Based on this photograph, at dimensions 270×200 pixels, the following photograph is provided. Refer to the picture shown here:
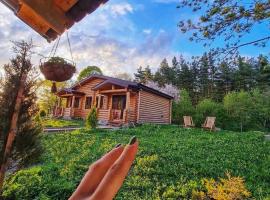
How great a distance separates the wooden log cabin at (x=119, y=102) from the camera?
2020 cm

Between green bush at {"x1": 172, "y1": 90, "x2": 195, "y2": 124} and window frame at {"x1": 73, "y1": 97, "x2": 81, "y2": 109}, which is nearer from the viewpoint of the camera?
green bush at {"x1": 172, "y1": 90, "x2": 195, "y2": 124}

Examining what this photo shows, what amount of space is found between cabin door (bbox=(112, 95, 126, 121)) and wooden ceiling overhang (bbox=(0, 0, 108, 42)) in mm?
17697

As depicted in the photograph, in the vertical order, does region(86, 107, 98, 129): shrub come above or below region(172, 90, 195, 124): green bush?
below

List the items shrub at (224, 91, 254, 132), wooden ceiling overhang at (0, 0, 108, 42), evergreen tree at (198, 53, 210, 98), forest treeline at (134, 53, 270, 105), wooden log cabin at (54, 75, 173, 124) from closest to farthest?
wooden ceiling overhang at (0, 0, 108, 42)
wooden log cabin at (54, 75, 173, 124)
shrub at (224, 91, 254, 132)
forest treeline at (134, 53, 270, 105)
evergreen tree at (198, 53, 210, 98)

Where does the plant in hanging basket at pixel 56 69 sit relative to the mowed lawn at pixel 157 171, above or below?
above

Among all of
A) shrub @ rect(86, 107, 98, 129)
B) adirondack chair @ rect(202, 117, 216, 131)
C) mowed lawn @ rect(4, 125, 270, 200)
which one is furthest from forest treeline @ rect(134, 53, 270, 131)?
shrub @ rect(86, 107, 98, 129)

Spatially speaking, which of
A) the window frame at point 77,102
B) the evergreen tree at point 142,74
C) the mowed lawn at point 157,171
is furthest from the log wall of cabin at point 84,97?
the evergreen tree at point 142,74

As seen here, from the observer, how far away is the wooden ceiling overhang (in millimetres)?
2367

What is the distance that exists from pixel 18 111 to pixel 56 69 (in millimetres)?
1876

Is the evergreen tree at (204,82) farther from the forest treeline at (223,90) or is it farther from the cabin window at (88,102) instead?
the cabin window at (88,102)

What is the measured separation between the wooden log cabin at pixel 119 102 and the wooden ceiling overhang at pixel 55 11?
16.5 meters

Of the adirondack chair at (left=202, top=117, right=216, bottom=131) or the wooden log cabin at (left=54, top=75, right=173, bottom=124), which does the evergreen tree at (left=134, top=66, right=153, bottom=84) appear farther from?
the adirondack chair at (left=202, top=117, right=216, bottom=131)

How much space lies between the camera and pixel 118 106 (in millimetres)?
22609

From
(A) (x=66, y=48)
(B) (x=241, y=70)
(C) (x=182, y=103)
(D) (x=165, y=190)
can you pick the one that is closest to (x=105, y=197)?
(A) (x=66, y=48)
